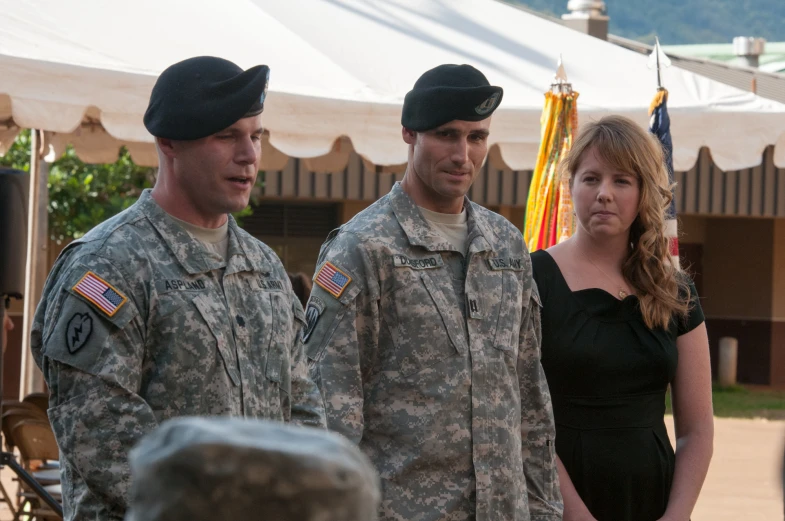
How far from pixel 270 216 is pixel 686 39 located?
129044mm

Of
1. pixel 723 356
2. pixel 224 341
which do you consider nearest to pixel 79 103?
pixel 224 341

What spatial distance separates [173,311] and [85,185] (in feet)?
26.2

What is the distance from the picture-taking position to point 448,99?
2.83 metres

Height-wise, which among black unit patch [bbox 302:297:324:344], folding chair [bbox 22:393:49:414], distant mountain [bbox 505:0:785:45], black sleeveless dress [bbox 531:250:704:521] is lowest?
folding chair [bbox 22:393:49:414]

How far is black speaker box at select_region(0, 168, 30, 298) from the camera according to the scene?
5.38m

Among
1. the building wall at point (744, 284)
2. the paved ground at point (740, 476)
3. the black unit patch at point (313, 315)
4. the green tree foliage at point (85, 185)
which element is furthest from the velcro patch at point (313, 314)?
the building wall at point (744, 284)

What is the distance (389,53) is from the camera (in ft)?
21.6

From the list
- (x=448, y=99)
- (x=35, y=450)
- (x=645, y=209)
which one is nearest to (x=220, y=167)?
(x=448, y=99)

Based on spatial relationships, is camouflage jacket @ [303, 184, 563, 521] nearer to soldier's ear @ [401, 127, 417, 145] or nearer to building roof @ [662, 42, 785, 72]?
soldier's ear @ [401, 127, 417, 145]

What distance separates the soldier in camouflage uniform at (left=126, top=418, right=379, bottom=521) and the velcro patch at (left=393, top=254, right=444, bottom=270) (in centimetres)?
211

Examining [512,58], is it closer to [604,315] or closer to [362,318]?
[604,315]

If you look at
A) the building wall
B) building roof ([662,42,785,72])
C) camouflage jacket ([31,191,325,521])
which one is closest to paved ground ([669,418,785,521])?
camouflage jacket ([31,191,325,521])

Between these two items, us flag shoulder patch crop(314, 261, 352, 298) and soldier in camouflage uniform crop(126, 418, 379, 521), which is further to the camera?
us flag shoulder patch crop(314, 261, 352, 298)

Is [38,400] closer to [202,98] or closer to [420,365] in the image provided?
[420,365]
